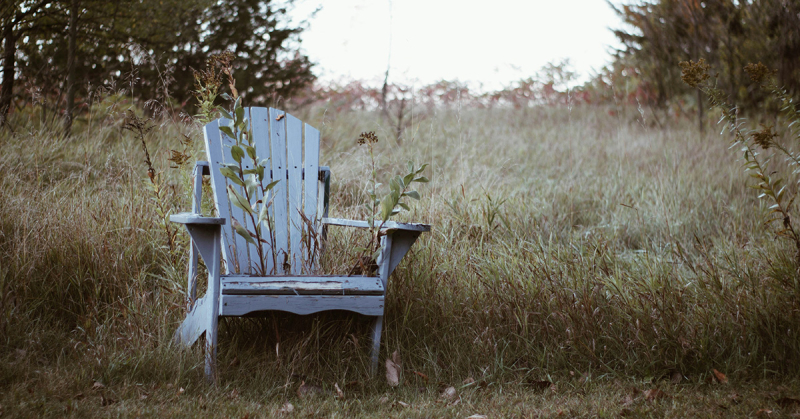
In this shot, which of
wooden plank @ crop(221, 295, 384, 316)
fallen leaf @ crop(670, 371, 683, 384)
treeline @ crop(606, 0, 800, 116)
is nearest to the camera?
wooden plank @ crop(221, 295, 384, 316)

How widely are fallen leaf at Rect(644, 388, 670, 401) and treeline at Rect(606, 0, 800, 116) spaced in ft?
15.5


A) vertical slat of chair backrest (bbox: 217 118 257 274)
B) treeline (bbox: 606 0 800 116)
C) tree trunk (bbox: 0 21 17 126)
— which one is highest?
treeline (bbox: 606 0 800 116)

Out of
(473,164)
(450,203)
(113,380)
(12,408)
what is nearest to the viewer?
(12,408)

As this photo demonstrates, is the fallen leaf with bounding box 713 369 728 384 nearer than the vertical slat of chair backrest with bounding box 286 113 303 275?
Yes

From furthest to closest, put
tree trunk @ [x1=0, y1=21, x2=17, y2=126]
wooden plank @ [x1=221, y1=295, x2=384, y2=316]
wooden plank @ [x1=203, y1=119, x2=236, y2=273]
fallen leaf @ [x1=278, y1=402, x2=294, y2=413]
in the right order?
1. tree trunk @ [x1=0, y1=21, x2=17, y2=126]
2. wooden plank @ [x1=203, y1=119, x2=236, y2=273]
3. wooden plank @ [x1=221, y1=295, x2=384, y2=316]
4. fallen leaf @ [x1=278, y1=402, x2=294, y2=413]

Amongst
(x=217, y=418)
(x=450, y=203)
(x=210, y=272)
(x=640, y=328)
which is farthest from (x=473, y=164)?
(x=217, y=418)

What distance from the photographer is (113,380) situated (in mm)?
1894

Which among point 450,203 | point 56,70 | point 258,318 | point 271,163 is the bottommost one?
point 258,318

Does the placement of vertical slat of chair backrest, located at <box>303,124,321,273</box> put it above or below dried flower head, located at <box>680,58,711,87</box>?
below

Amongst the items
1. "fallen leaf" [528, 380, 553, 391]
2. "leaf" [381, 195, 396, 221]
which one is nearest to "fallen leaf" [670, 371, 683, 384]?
"fallen leaf" [528, 380, 553, 391]

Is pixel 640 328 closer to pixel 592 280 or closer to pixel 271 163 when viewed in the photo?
pixel 592 280

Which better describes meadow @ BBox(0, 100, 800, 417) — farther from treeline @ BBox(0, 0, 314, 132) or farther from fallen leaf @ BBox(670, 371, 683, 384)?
treeline @ BBox(0, 0, 314, 132)

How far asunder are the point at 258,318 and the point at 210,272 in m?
0.41

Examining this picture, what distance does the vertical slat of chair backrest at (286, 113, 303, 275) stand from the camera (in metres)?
2.52
